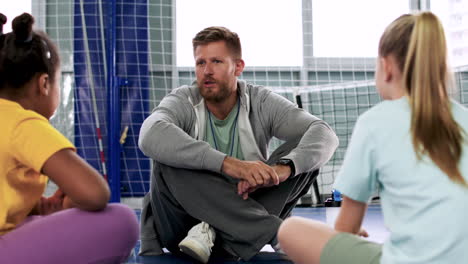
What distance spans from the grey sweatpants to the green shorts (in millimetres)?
731

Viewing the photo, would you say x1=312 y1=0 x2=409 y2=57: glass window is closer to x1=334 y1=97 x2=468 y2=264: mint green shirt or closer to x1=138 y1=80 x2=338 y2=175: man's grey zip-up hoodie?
x1=138 y1=80 x2=338 y2=175: man's grey zip-up hoodie

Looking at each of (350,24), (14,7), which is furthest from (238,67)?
(14,7)

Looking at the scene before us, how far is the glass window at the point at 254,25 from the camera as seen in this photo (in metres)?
4.54

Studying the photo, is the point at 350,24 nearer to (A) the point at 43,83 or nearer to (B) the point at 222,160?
(B) the point at 222,160

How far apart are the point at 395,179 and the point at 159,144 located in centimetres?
102

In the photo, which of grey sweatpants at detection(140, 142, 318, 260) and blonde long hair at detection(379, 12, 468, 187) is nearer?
blonde long hair at detection(379, 12, 468, 187)

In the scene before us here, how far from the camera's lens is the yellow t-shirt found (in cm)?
115

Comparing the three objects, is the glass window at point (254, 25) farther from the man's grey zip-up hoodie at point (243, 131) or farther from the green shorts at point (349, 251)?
the green shorts at point (349, 251)

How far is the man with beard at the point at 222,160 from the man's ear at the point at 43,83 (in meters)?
0.61

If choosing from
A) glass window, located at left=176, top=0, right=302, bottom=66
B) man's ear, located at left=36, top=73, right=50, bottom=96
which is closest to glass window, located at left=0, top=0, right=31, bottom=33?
glass window, located at left=176, top=0, right=302, bottom=66

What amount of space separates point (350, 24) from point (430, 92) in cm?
384

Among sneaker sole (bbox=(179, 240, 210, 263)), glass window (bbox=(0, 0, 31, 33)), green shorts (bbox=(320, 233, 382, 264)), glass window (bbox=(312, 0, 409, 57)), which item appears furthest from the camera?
glass window (bbox=(312, 0, 409, 57))

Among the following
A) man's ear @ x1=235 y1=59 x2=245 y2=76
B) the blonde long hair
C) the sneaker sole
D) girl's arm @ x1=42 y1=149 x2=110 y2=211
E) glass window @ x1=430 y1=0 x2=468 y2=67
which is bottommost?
the sneaker sole

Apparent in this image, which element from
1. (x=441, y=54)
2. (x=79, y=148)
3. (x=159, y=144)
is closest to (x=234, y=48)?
(x=159, y=144)
